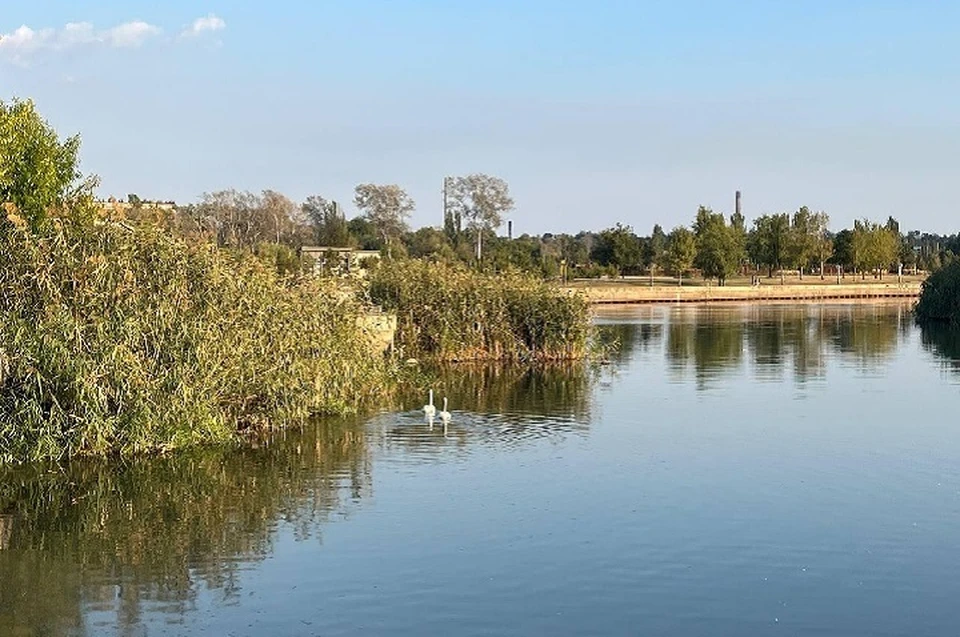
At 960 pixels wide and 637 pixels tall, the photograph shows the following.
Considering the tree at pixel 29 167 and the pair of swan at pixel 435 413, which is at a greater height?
the tree at pixel 29 167

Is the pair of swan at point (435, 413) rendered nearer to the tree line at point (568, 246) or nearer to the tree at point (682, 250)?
the tree line at point (568, 246)

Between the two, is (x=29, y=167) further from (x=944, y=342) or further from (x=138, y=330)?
(x=944, y=342)

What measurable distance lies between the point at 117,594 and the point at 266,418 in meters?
9.35

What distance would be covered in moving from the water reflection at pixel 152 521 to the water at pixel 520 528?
0.05 metres

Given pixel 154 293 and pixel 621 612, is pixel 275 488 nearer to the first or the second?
pixel 154 293

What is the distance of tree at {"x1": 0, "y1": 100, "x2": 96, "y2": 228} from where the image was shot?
21.8 meters

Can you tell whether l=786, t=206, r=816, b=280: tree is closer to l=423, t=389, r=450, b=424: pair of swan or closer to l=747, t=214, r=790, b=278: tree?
l=747, t=214, r=790, b=278: tree

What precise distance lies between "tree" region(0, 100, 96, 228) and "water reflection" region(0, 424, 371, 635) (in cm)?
582

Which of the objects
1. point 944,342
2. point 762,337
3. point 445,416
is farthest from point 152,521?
point 944,342

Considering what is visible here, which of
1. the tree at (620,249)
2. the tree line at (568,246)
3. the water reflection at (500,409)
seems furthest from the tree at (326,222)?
the water reflection at (500,409)

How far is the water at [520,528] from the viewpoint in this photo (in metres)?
11.6

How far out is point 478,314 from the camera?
34.0 metres

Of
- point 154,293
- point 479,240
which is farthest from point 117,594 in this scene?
point 479,240

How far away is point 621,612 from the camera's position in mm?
11625
